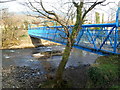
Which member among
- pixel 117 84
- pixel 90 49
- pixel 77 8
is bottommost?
pixel 117 84

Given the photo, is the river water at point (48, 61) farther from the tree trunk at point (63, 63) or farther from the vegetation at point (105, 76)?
the vegetation at point (105, 76)

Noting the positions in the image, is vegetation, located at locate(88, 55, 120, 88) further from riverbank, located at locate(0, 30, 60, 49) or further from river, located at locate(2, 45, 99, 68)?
riverbank, located at locate(0, 30, 60, 49)

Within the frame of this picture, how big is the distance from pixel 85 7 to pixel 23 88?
421 cm

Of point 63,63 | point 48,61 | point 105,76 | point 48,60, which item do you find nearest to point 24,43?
point 48,60

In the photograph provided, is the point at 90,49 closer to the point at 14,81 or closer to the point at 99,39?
the point at 99,39

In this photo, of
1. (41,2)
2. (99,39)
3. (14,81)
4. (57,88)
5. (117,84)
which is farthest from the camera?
(99,39)

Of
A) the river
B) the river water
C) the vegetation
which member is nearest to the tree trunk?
the vegetation

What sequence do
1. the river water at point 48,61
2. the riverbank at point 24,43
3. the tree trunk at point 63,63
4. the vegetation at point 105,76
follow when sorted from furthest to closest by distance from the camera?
1. the riverbank at point 24,43
2. the river water at point 48,61
3. the tree trunk at point 63,63
4. the vegetation at point 105,76

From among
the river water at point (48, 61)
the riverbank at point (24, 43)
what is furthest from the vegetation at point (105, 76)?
the riverbank at point (24, 43)

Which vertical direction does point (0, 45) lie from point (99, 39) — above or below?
below

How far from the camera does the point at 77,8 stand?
524 cm

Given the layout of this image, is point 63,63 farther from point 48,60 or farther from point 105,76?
point 48,60

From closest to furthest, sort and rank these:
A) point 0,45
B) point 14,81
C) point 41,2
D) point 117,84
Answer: point 117,84 < point 41,2 < point 14,81 < point 0,45

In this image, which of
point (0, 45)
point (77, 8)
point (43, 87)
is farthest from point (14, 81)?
point (0, 45)
